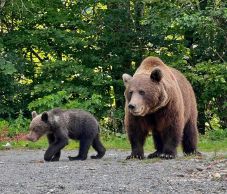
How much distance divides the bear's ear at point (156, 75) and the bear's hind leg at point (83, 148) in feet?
6.38

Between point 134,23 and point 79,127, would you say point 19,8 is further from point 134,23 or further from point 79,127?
point 79,127

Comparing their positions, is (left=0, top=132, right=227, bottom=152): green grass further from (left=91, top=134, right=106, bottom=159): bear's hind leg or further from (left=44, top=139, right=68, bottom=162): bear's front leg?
(left=44, top=139, right=68, bottom=162): bear's front leg

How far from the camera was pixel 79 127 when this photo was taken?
10.7 m

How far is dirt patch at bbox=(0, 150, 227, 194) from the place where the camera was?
6.43 meters

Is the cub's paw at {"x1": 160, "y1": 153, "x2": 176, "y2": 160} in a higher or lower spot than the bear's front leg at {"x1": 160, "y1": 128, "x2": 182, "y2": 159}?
lower

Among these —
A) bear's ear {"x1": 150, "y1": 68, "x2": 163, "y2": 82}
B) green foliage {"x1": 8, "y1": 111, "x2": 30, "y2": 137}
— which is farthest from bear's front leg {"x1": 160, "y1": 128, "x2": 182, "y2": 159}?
green foliage {"x1": 8, "y1": 111, "x2": 30, "y2": 137}

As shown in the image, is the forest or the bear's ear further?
the forest

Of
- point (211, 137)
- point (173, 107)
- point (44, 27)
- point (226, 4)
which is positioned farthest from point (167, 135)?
point (44, 27)

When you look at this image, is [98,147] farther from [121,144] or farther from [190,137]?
[121,144]

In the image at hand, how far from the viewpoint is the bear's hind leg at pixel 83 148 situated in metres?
10.5

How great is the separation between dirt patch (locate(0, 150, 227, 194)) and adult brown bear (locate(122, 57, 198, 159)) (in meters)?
0.46

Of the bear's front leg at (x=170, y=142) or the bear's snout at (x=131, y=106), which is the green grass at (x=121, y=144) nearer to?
the bear's front leg at (x=170, y=142)

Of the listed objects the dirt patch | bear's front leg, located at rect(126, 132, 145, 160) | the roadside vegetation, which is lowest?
the dirt patch

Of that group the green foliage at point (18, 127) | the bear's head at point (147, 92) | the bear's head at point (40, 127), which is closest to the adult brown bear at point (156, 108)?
the bear's head at point (147, 92)
